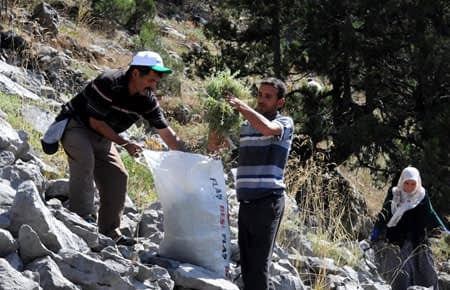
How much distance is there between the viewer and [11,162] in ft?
18.5

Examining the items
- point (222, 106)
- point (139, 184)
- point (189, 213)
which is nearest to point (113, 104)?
point (189, 213)

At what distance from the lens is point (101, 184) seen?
550 cm

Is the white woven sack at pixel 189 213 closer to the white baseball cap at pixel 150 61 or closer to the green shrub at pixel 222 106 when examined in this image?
the white baseball cap at pixel 150 61

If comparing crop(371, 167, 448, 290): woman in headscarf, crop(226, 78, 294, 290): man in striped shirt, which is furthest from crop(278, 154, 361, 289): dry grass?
crop(226, 78, 294, 290): man in striped shirt

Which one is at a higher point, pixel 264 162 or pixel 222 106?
pixel 222 106

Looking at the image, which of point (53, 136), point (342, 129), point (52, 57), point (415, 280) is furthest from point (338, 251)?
point (52, 57)

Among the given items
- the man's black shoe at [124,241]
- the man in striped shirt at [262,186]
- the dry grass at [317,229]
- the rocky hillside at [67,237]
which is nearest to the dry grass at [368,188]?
the rocky hillside at [67,237]

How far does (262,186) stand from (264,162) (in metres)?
0.15

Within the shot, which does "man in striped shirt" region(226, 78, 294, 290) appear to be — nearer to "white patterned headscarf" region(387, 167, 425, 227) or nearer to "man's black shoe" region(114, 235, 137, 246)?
"man's black shoe" region(114, 235, 137, 246)

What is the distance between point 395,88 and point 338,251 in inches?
254

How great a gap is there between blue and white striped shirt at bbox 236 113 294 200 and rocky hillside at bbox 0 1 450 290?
59 centimetres

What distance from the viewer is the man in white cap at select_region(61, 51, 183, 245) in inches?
205

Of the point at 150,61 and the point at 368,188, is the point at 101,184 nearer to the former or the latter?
the point at 150,61

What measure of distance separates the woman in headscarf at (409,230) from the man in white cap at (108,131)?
122 inches
